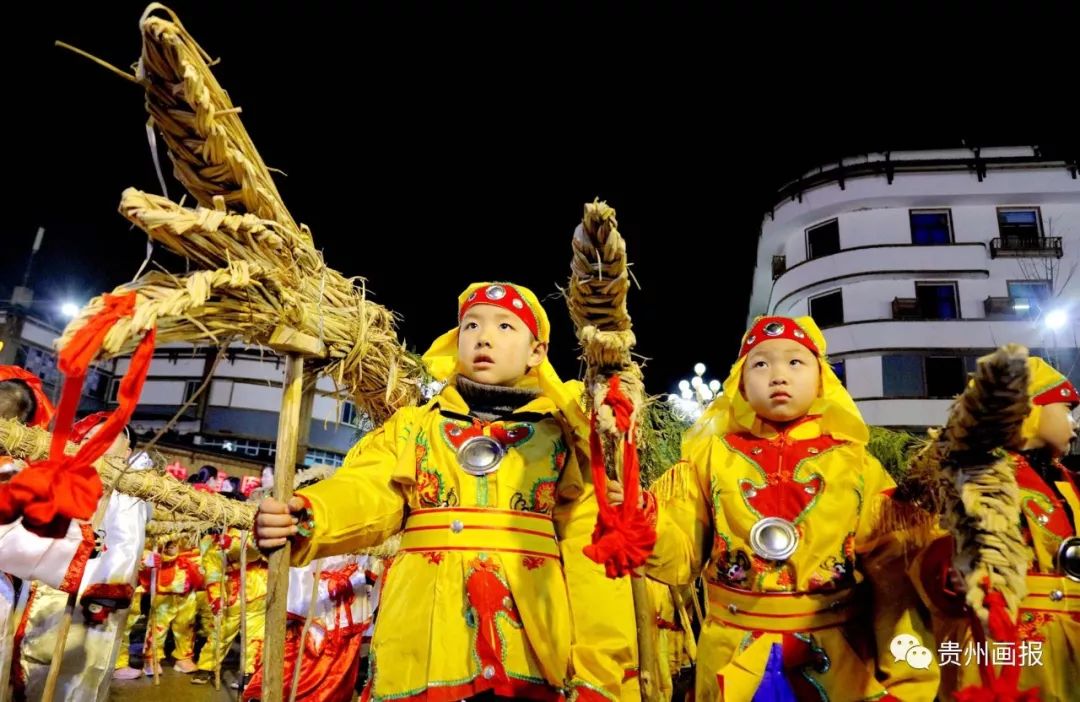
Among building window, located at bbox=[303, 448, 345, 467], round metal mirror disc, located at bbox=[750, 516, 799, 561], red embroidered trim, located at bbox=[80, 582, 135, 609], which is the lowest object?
red embroidered trim, located at bbox=[80, 582, 135, 609]

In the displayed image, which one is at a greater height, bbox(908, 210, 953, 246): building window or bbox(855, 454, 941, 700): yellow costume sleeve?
bbox(908, 210, 953, 246): building window

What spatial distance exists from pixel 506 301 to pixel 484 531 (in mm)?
1145

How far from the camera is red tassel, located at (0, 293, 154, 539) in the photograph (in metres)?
1.63

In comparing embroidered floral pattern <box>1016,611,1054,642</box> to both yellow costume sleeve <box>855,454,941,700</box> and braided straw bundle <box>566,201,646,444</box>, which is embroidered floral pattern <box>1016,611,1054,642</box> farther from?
braided straw bundle <box>566,201,646,444</box>

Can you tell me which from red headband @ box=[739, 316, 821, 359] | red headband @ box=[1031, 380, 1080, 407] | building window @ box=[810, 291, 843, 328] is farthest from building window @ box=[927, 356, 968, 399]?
red headband @ box=[739, 316, 821, 359]

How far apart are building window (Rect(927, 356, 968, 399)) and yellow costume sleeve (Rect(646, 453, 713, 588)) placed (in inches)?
949

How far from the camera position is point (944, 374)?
23.6 meters

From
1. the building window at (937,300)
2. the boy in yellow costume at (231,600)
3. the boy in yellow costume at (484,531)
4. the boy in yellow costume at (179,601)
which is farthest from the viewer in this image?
the building window at (937,300)

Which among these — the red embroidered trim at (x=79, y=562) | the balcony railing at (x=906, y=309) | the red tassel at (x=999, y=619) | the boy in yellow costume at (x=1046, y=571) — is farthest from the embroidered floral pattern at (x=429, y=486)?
the balcony railing at (x=906, y=309)

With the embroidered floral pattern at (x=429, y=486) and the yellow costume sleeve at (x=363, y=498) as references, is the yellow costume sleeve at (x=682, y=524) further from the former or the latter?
the yellow costume sleeve at (x=363, y=498)

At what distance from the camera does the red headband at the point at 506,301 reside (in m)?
3.24

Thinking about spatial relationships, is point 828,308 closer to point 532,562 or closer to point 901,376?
point 901,376

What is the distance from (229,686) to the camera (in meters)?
8.05

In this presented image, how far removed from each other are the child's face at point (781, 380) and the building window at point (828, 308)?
24.3 meters
